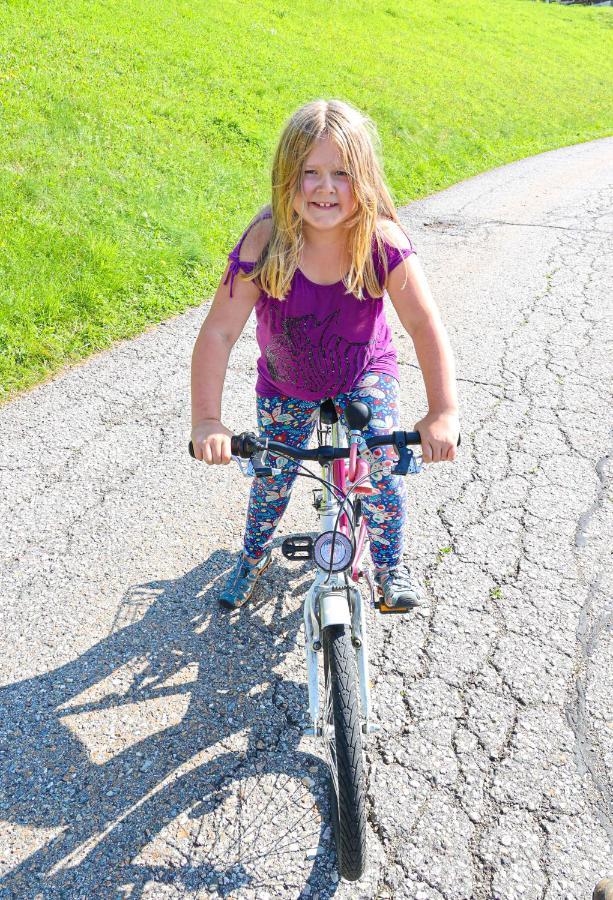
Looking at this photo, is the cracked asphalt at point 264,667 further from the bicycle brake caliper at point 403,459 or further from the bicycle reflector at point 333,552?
the bicycle brake caliper at point 403,459

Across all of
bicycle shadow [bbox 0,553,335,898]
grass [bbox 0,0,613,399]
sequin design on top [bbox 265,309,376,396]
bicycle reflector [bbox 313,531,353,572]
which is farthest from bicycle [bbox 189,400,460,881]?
grass [bbox 0,0,613,399]

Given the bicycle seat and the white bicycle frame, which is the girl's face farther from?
the white bicycle frame

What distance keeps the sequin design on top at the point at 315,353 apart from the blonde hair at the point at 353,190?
13 cm

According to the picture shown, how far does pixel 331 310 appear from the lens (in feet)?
7.97

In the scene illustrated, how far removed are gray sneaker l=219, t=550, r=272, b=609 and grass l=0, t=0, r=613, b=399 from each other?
233 centimetres

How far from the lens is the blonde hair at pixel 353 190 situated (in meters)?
2.14

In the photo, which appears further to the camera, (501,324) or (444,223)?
(444,223)

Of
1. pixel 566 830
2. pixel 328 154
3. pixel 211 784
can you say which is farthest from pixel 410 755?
pixel 328 154

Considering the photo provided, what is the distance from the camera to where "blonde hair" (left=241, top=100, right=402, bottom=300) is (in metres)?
2.14

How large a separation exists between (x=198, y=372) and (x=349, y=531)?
2.47ft

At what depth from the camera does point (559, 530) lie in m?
3.64

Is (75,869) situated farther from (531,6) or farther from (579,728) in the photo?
(531,6)

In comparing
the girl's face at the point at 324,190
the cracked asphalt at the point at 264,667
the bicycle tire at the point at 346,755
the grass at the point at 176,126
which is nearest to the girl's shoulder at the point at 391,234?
the girl's face at the point at 324,190

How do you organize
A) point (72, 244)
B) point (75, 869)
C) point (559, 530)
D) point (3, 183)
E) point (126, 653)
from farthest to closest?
1. point (3, 183)
2. point (72, 244)
3. point (559, 530)
4. point (126, 653)
5. point (75, 869)
